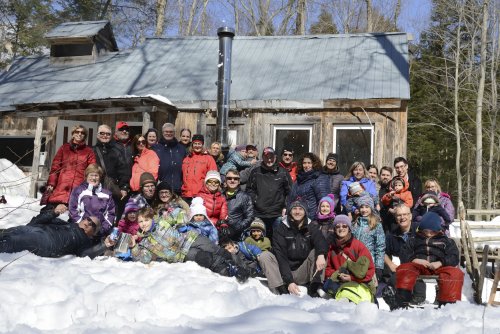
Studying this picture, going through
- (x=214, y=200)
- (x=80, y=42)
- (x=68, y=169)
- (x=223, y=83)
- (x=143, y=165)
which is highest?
(x=80, y=42)

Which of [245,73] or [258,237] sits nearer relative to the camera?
[258,237]

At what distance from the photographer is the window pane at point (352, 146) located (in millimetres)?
10734

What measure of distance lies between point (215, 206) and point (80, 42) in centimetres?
1090

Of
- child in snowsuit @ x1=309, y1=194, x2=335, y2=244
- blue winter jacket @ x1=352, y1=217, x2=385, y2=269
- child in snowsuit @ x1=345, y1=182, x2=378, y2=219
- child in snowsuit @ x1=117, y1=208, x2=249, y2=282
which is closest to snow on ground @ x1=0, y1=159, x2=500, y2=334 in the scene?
child in snowsuit @ x1=117, y1=208, x2=249, y2=282

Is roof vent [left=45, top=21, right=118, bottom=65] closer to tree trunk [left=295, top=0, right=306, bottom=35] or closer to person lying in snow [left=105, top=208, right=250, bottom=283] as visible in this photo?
person lying in snow [left=105, top=208, right=250, bottom=283]

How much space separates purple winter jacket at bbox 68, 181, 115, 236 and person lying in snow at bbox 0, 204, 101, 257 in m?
0.11

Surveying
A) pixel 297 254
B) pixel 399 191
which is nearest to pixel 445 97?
pixel 399 191

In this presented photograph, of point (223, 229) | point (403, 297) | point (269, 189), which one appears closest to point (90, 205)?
point (223, 229)

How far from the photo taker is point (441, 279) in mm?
4785

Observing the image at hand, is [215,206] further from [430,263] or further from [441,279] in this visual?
[441,279]

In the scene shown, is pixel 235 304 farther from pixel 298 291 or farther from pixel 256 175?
pixel 256 175

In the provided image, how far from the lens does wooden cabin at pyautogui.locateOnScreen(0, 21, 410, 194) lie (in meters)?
10.6

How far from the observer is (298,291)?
494cm

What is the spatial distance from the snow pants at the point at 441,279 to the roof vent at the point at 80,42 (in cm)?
1234
